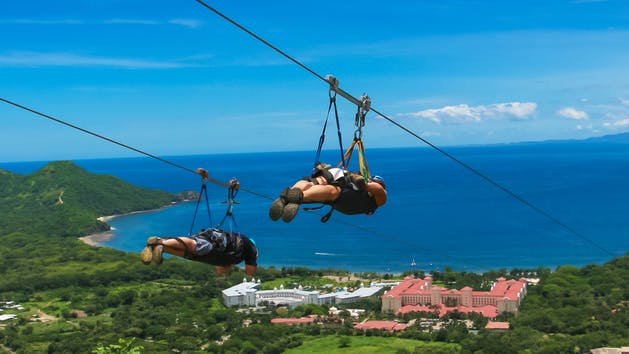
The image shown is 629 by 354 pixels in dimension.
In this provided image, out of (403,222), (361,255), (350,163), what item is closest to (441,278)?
(361,255)

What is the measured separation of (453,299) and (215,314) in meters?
10.2

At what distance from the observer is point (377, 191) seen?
17.8 feet

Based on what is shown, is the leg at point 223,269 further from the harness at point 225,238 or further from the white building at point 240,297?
the white building at point 240,297

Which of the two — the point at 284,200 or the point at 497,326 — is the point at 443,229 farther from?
the point at 284,200

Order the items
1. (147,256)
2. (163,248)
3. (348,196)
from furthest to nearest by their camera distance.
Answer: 1. (348,196)
2. (163,248)
3. (147,256)

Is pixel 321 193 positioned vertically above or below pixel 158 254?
above

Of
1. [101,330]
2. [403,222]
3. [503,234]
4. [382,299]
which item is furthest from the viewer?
[403,222]

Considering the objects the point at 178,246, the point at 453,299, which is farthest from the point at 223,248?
the point at 453,299

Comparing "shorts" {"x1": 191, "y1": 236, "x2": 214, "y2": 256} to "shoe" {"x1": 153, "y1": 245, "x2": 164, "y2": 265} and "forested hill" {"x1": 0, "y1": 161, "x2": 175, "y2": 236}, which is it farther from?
"forested hill" {"x1": 0, "y1": 161, "x2": 175, "y2": 236}

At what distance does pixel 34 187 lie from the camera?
84.9m

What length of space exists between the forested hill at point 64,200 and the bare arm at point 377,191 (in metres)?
64.8

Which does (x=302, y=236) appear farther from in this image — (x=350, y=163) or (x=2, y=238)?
(x=350, y=163)

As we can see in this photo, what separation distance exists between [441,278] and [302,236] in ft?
82.9

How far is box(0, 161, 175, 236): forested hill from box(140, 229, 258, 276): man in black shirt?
6455 cm
